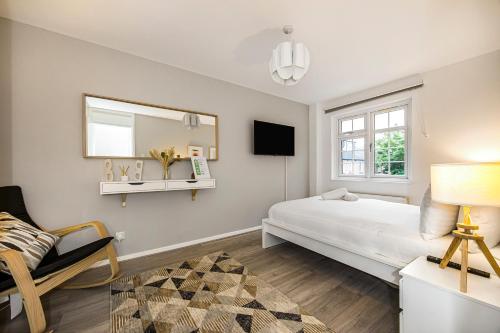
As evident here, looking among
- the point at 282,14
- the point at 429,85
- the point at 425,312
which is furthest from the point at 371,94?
the point at 425,312

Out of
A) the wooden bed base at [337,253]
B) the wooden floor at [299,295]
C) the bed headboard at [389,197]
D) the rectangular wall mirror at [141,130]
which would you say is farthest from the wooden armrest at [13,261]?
the bed headboard at [389,197]

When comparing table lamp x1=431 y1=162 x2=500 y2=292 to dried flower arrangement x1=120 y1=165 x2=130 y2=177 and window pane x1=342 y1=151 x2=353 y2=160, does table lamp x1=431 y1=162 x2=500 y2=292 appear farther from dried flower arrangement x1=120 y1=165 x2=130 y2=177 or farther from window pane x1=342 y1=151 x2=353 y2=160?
window pane x1=342 y1=151 x2=353 y2=160

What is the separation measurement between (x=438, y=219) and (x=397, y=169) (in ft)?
7.44

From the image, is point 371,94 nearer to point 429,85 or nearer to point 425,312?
point 429,85

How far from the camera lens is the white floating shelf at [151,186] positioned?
85.7 inches

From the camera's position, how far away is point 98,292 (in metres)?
1.84

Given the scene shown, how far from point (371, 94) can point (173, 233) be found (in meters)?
3.98

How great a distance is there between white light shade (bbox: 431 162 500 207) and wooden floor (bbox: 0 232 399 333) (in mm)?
1000

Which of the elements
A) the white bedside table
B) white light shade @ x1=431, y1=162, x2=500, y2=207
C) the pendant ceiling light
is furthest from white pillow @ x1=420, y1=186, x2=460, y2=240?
the pendant ceiling light

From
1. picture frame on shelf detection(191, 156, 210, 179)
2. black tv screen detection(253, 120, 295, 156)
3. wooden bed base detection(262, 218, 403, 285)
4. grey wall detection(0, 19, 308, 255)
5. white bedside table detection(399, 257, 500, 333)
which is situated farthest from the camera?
black tv screen detection(253, 120, 295, 156)

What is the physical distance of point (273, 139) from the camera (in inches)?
148

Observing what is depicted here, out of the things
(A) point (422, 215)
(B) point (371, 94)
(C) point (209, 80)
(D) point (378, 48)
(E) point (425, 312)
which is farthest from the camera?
(B) point (371, 94)

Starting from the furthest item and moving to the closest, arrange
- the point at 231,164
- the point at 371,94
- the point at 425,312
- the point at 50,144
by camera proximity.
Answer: the point at 371,94, the point at 231,164, the point at 50,144, the point at 425,312

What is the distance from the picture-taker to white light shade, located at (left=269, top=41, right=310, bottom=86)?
169 cm
